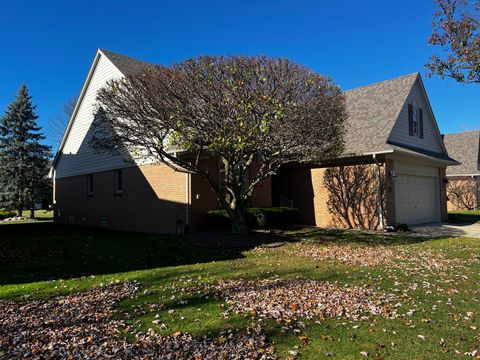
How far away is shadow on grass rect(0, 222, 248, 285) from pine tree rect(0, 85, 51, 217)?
1794 cm

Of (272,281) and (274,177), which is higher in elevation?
(274,177)

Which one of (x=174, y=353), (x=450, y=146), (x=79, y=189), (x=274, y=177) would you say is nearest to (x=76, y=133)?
(x=79, y=189)

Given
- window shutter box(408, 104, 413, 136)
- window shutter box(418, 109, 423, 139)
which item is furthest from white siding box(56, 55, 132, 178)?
window shutter box(418, 109, 423, 139)

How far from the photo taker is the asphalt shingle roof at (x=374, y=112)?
16227mm

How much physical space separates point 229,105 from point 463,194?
25.0m

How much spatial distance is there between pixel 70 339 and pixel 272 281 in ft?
11.9

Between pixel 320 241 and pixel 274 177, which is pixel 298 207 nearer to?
pixel 274 177

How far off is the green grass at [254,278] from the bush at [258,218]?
1.88 metres

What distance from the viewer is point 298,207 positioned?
62.2 ft

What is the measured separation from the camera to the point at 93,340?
13.9ft

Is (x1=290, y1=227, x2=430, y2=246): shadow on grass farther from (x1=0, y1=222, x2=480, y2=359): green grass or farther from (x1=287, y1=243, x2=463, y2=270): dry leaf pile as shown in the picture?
(x1=287, y1=243, x2=463, y2=270): dry leaf pile

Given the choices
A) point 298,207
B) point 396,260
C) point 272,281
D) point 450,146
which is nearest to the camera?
point 272,281

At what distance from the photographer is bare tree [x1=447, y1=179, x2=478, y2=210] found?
28000 mm

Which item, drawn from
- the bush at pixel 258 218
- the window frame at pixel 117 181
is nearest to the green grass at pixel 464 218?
the bush at pixel 258 218
